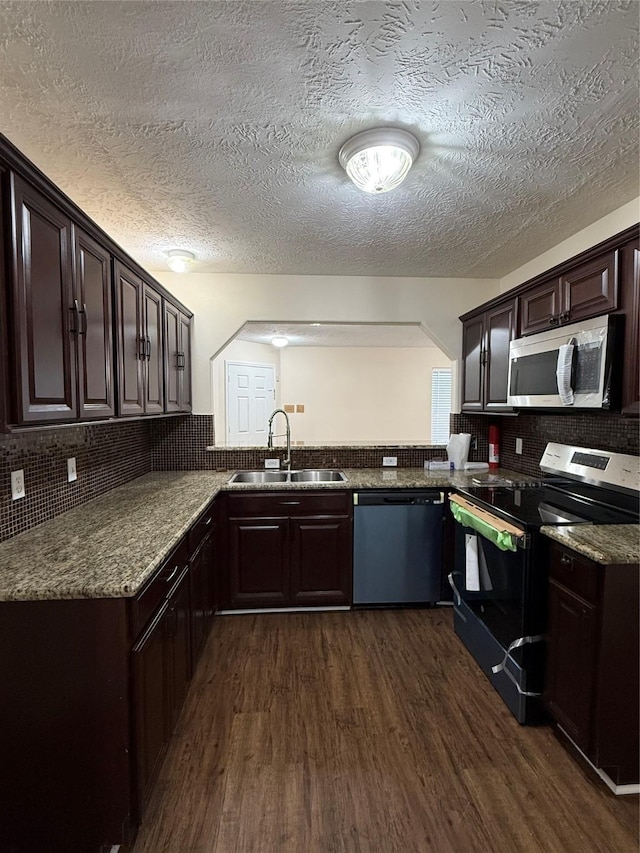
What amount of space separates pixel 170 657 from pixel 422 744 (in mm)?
1115

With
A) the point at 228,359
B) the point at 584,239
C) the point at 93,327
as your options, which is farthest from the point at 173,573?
the point at 228,359

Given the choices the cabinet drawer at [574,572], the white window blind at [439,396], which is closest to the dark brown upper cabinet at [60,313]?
the cabinet drawer at [574,572]

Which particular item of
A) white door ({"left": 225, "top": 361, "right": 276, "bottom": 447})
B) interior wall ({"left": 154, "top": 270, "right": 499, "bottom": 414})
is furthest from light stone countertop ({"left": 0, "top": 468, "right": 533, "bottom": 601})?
white door ({"left": 225, "top": 361, "right": 276, "bottom": 447})

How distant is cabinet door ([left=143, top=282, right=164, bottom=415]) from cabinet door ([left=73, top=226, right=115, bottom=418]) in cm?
44

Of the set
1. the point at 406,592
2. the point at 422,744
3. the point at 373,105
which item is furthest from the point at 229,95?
the point at 406,592

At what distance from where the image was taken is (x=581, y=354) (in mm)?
1938

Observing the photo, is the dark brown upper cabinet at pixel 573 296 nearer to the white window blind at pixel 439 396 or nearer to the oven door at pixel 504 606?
the oven door at pixel 504 606

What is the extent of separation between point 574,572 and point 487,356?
1717 millimetres

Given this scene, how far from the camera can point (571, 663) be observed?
1.63m

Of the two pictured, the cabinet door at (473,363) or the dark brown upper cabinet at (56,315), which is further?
the cabinet door at (473,363)

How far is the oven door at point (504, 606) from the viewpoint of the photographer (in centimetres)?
182

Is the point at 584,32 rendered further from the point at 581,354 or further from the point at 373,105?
the point at 581,354

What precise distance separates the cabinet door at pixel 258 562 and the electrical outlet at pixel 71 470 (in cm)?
99

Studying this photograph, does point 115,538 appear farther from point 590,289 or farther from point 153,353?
point 590,289
